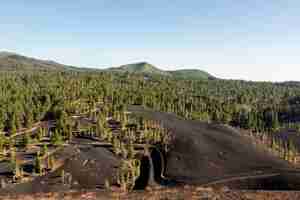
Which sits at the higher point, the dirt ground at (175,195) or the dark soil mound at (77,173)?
the dirt ground at (175,195)

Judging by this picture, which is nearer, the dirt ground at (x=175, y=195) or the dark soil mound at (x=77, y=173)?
the dirt ground at (x=175, y=195)

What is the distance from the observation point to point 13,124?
93.4 m

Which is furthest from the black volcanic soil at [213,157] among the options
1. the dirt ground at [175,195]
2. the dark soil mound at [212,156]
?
the dirt ground at [175,195]

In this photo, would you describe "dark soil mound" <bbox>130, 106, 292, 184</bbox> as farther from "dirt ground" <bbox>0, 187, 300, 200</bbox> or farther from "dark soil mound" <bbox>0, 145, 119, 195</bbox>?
"dirt ground" <bbox>0, 187, 300, 200</bbox>

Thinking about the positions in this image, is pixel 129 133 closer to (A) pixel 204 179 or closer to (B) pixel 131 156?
(B) pixel 131 156

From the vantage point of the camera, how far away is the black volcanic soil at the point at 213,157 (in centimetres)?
6612

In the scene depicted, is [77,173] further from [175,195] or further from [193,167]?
[175,195]

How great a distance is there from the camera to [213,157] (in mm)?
78438

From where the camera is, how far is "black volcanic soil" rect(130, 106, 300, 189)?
217 feet

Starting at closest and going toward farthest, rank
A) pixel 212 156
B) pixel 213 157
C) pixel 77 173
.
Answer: pixel 77 173 → pixel 213 157 → pixel 212 156

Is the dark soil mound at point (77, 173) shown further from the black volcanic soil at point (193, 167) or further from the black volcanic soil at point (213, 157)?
the black volcanic soil at point (213, 157)

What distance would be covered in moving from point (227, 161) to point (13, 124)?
70.8m

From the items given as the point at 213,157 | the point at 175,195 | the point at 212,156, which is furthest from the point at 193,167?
the point at 175,195

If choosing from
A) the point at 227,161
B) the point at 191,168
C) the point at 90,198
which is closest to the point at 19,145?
the point at 191,168
